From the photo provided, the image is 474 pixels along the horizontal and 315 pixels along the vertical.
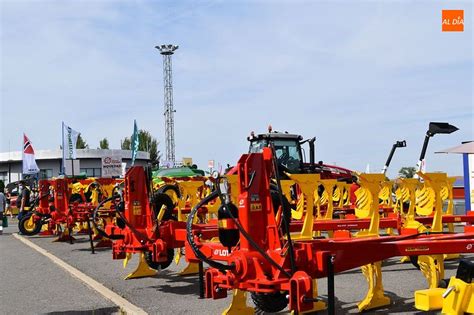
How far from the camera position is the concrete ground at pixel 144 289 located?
294 inches

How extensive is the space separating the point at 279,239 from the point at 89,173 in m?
52.9

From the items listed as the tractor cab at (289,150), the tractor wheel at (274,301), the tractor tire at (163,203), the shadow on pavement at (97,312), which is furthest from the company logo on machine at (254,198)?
the tractor cab at (289,150)

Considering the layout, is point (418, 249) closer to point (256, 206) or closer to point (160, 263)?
point (256, 206)

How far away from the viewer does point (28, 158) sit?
29781 mm

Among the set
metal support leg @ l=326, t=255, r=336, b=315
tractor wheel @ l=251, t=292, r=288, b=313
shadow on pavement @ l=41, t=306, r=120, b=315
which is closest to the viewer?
metal support leg @ l=326, t=255, r=336, b=315

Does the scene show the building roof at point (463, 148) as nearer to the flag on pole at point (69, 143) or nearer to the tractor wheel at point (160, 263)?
the tractor wheel at point (160, 263)

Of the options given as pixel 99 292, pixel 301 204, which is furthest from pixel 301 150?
pixel 99 292

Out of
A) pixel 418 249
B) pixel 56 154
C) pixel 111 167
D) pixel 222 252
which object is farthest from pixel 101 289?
pixel 56 154

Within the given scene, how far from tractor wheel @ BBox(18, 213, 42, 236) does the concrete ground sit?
6578mm

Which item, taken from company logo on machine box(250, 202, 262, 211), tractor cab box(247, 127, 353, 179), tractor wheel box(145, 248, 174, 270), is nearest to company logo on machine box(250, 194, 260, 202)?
company logo on machine box(250, 202, 262, 211)

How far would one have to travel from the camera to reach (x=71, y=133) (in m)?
27.8

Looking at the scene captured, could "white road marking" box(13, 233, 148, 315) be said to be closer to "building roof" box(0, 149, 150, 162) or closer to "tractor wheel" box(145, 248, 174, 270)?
"tractor wheel" box(145, 248, 174, 270)

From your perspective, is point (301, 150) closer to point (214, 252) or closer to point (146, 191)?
point (146, 191)

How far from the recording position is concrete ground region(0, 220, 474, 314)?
7.46 m
